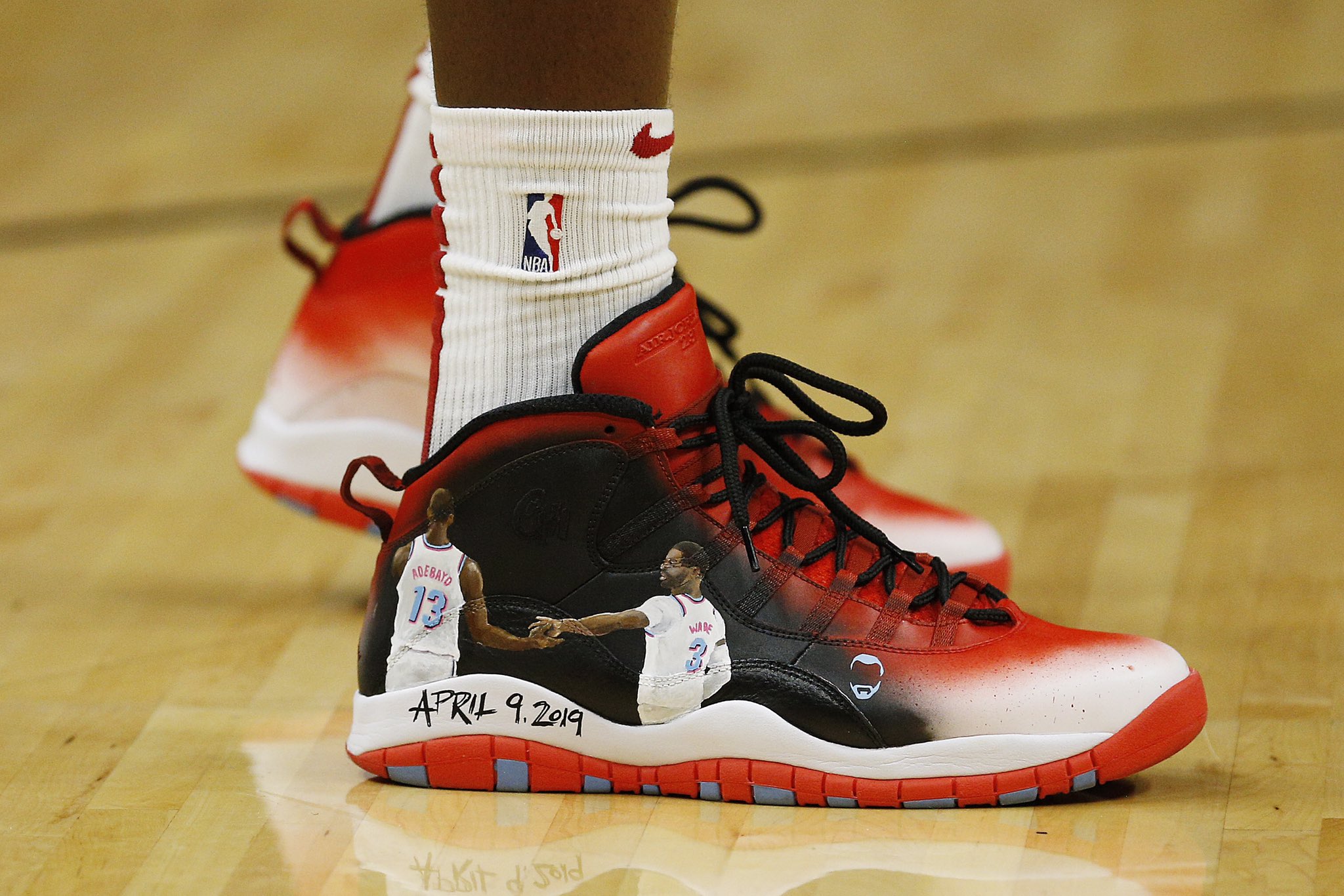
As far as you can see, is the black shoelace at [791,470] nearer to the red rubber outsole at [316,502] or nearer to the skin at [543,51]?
the skin at [543,51]

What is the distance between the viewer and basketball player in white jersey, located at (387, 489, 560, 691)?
2.83ft

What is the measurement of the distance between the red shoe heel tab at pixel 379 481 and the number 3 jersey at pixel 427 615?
0.12 ft

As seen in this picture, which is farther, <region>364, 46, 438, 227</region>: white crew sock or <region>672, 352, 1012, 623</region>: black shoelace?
<region>364, 46, 438, 227</region>: white crew sock

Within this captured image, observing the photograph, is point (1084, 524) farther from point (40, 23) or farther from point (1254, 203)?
point (40, 23)

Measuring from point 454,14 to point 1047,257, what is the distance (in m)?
1.25

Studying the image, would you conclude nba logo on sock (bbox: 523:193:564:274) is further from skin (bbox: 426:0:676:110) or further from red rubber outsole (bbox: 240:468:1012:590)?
red rubber outsole (bbox: 240:468:1012:590)

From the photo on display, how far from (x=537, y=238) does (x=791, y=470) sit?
0.19 meters

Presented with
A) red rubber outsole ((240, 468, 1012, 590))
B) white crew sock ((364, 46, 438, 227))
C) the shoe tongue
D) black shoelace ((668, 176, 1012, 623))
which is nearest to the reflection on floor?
black shoelace ((668, 176, 1012, 623))

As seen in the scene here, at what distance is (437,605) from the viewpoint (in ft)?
2.84

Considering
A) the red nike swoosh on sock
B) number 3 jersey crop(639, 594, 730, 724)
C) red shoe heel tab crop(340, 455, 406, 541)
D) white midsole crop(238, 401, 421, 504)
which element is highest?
the red nike swoosh on sock

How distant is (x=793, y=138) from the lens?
244cm

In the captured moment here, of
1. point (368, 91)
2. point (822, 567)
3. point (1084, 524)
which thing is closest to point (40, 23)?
point (368, 91)

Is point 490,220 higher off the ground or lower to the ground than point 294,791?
higher

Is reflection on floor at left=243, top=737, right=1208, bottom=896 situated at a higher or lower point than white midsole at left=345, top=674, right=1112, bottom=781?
lower
